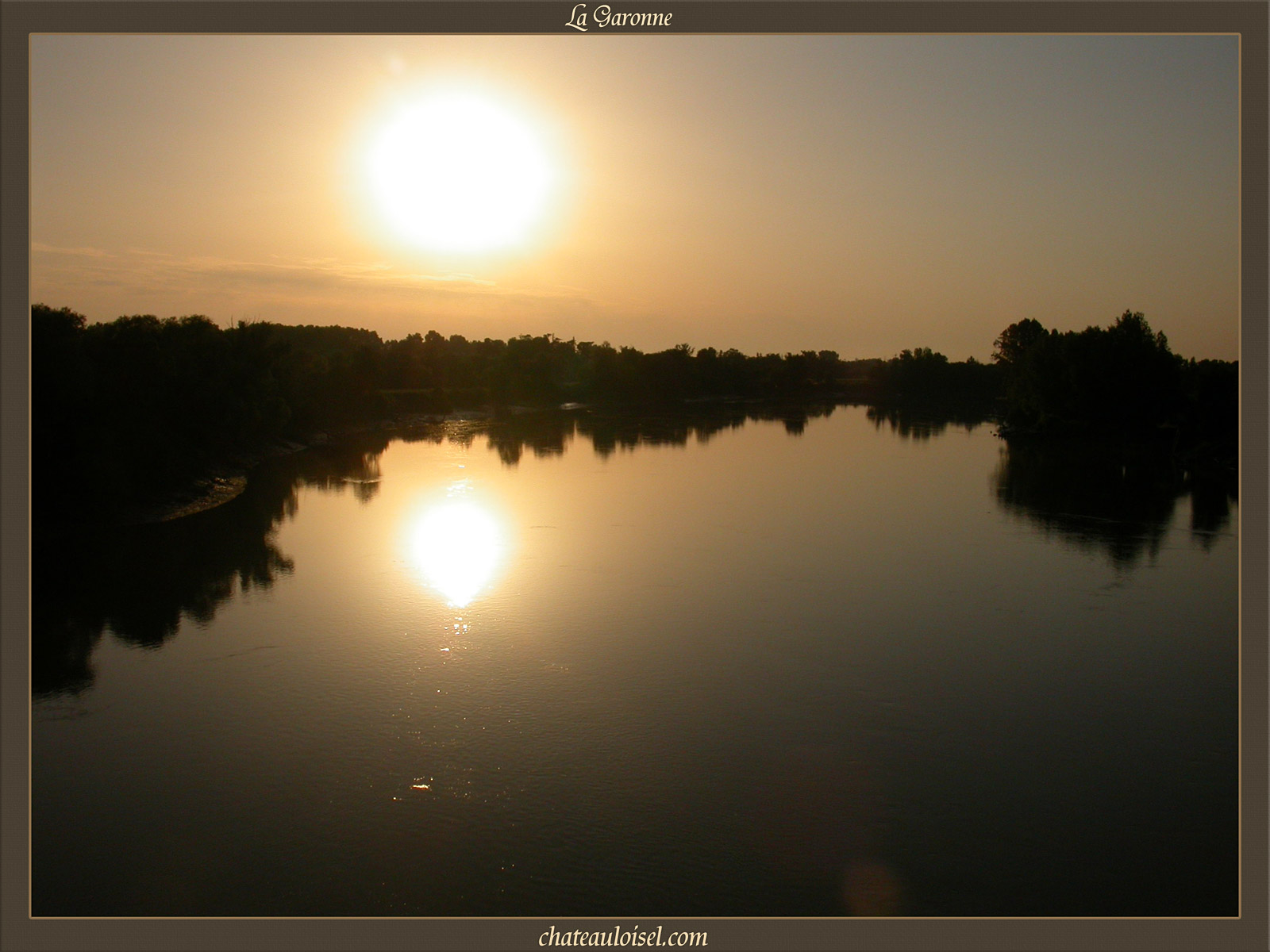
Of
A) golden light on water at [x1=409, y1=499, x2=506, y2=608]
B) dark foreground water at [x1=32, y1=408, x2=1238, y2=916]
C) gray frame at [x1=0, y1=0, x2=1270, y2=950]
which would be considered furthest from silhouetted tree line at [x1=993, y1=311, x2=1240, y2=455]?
gray frame at [x1=0, y1=0, x2=1270, y2=950]

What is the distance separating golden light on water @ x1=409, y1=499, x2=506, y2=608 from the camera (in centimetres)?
1606

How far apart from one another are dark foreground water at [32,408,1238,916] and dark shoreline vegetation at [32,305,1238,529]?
2.24 metres

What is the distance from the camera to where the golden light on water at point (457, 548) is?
52.7 feet

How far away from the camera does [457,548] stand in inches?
752

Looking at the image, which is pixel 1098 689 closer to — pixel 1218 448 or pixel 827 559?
pixel 827 559

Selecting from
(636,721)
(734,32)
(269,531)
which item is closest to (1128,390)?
(269,531)

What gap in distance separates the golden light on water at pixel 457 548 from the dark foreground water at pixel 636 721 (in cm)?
13

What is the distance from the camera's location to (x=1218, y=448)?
34938 millimetres

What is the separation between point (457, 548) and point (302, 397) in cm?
2819

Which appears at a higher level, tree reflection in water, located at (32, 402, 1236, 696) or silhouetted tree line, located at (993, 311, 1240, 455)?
silhouetted tree line, located at (993, 311, 1240, 455)

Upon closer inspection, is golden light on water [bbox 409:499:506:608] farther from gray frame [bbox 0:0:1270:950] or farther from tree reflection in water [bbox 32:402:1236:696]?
gray frame [bbox 0:0:1270:950]

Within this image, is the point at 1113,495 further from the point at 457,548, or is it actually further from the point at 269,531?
the point at 269,531

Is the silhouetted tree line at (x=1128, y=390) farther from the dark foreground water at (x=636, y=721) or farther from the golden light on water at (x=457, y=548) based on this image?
the golden light on water at (x=457, y=548)

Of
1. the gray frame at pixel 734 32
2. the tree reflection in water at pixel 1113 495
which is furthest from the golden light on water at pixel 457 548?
the tree reflection in water at pixel 1113 495
